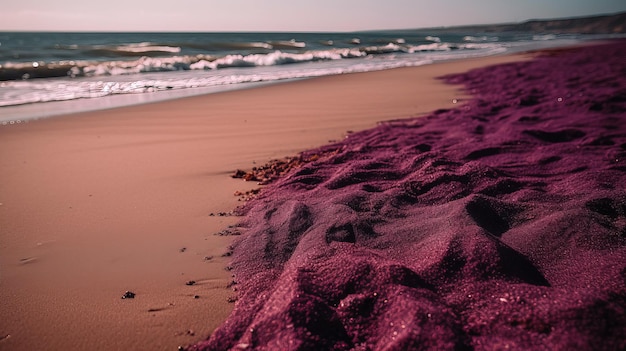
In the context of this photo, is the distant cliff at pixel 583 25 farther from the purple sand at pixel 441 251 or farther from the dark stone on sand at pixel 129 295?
the dark stone on sand at pixel 129 295

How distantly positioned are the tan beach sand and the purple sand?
29 centimetres

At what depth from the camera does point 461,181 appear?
9.12ft

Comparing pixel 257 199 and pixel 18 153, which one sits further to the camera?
pixel 18 153

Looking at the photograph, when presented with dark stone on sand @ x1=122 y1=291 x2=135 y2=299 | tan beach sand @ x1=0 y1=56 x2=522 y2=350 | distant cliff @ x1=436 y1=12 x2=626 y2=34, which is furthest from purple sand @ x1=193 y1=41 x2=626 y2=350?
distant cliff @ x1=436 y1=12 x2=626 y2=34

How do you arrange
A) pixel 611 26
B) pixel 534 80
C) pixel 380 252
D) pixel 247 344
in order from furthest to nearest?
pixel 611 26 → pixel 534 80 → pixel 380 252 → pixel 247 344

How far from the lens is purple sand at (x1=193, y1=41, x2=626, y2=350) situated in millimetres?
1396

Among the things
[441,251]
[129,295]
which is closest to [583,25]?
[441,251]

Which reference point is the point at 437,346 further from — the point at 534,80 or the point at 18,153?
the point at 534,80

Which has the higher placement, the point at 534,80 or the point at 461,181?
the point at 534,80

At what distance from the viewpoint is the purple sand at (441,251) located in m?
1.40

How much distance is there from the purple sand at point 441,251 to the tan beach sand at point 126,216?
29cm

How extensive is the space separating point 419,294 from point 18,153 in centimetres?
473

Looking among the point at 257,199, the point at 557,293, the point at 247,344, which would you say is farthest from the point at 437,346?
the point at 257,199

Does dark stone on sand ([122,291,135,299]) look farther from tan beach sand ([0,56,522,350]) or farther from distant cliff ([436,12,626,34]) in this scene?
distant cliff ([436,12,626,34])
